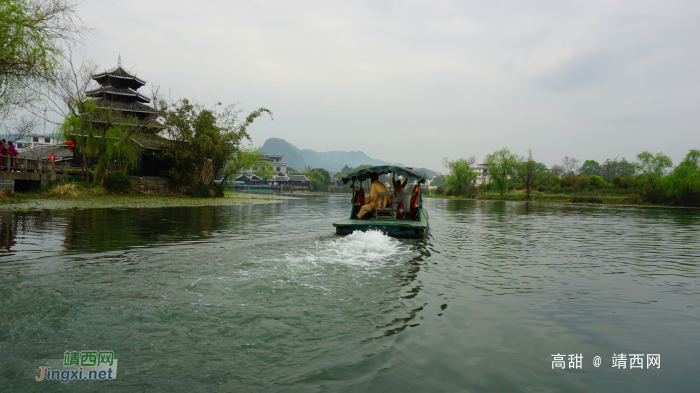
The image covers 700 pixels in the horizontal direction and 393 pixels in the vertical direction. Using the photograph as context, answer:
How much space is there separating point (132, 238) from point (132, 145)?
72.0ft

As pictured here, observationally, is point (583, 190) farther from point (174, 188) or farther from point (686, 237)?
point (174, 188)

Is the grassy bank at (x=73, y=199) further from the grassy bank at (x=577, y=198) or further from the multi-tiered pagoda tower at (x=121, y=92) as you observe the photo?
the grassy bank at (x=577, y=198)

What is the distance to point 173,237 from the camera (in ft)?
30.0

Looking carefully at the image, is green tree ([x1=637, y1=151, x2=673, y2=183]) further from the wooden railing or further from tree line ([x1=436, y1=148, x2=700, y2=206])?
the wooden railing

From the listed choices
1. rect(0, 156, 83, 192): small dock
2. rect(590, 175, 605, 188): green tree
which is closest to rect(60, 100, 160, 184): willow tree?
rect(0, 156, 83, 192): small dock

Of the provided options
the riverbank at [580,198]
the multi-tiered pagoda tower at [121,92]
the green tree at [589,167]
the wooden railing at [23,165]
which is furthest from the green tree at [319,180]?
the green tree at [589,167]

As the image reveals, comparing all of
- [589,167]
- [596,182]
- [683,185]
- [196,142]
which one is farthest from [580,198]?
[589,167]

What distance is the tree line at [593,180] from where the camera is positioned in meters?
42.1

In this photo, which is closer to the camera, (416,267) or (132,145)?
(416,267)

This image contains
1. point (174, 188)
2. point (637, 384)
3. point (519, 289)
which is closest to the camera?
point (637, 384)

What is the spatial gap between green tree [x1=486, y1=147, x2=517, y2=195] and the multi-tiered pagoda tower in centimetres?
5211

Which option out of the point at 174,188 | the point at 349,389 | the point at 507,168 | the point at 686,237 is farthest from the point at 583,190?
the point at 349,389

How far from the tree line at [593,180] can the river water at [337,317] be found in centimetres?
4532

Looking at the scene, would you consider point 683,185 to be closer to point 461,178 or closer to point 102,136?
point 461,178
